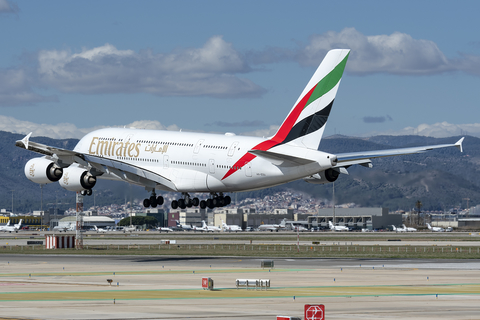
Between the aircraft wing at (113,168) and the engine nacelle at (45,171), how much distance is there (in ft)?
3.23

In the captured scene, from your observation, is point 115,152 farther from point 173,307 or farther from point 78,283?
point 173,307

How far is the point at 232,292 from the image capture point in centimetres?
4034

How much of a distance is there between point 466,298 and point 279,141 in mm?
25882

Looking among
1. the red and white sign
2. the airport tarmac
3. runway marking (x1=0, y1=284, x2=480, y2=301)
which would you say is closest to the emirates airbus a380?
the airport tarmac

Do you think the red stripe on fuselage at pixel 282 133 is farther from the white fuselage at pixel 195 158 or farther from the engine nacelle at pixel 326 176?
the engine nacelle at pixel 326 176

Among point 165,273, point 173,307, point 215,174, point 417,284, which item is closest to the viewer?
point 173,307

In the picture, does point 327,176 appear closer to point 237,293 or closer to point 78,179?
point 78,179

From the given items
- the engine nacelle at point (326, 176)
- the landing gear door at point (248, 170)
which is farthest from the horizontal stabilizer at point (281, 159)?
the engine nacelle at point (326, 176)

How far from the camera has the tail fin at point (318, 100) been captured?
5859cm

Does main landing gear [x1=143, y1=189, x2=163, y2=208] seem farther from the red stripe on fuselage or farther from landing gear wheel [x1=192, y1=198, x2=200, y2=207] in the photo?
the red stripe on fuselage

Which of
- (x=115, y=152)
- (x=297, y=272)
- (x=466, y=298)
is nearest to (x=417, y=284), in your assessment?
(x=466, y=298)

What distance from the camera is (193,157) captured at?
64375 millimetres

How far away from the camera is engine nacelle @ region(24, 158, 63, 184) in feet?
213

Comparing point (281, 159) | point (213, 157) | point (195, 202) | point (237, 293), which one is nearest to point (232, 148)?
point (213, 157)
